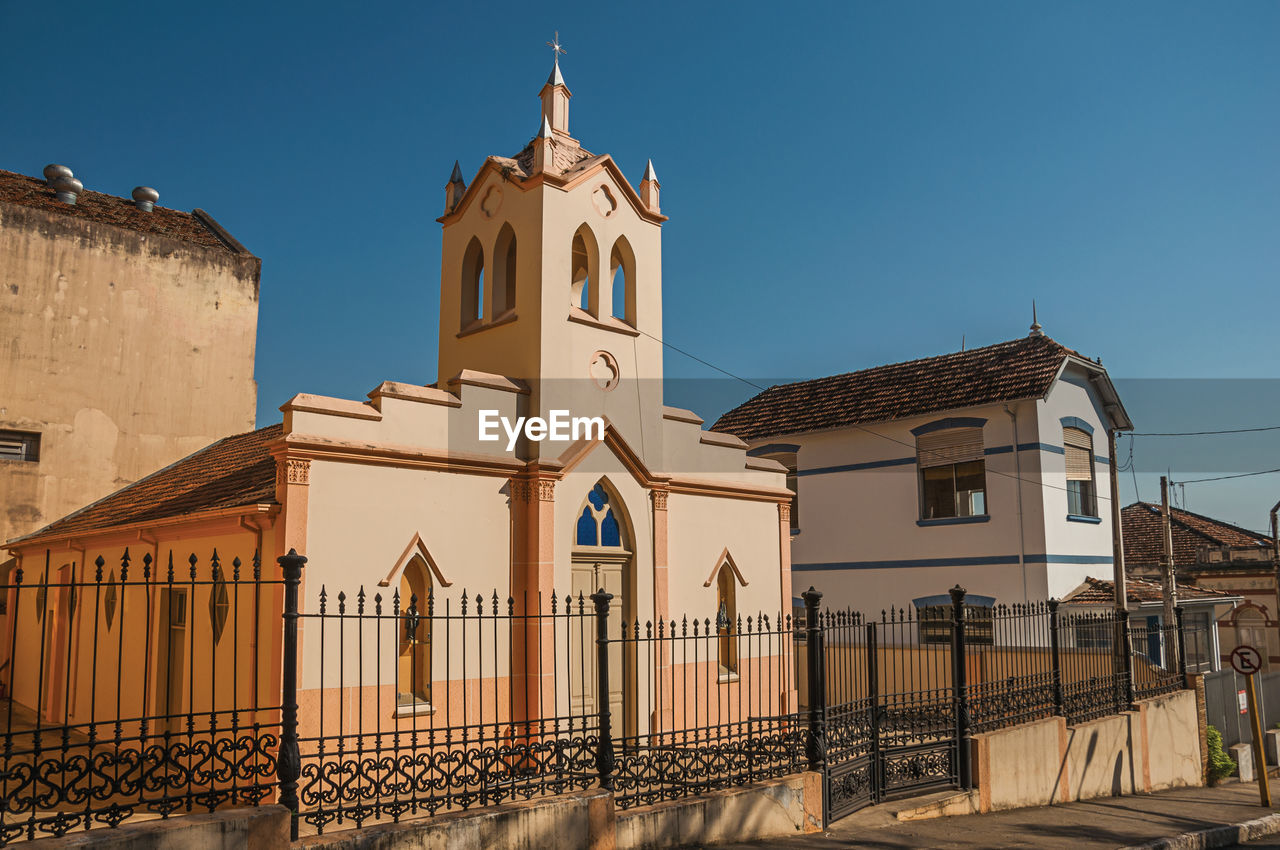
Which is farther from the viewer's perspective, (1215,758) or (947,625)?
(947,625)

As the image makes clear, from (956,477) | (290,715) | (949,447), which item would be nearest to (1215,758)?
(956,477)

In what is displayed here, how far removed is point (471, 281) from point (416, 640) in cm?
610

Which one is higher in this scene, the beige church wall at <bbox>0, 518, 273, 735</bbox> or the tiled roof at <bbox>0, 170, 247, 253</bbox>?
the tiled roof at <bbox>0, 170, 247, 253</bbox>

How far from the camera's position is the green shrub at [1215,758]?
19.0 m

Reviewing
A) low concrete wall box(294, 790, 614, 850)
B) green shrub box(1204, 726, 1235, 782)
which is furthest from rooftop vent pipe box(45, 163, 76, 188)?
green shrub box(1204, 726, 1235, 782)

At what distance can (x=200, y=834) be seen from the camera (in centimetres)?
644

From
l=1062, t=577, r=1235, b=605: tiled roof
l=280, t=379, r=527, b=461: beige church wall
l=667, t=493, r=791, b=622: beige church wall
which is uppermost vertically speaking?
l=280, t=379, r=527, b=461: beige church wall

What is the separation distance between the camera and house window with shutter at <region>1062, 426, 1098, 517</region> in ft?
67.7

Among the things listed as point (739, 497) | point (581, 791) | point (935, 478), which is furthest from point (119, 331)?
point (935, 478)

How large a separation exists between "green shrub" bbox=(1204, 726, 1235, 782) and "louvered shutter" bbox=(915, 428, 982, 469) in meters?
6.84

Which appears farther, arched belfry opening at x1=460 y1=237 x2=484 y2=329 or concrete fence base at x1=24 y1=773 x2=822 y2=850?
arched belfry opening at x1=460 y1=237 x2=484 y2=329

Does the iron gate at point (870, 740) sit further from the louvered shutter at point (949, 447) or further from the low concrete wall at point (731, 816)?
the louvered shutter at point (949, 447)

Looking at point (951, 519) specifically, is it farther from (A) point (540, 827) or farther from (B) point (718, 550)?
(A) point (540, 827)

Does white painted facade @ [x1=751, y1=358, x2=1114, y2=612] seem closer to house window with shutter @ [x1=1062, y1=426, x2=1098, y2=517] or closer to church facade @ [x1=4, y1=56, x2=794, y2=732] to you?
house window with shutter @ [x1=1062, y1=426, x2=1098, y2=517]
